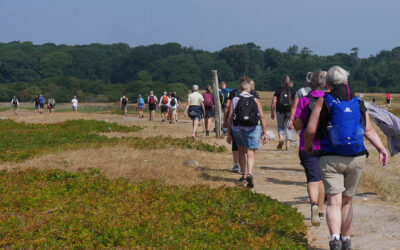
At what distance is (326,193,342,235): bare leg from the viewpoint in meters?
5.09

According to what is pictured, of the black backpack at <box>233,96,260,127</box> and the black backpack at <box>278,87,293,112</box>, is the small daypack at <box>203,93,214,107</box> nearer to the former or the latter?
the black backpack at <box>278,87,293,112</box>

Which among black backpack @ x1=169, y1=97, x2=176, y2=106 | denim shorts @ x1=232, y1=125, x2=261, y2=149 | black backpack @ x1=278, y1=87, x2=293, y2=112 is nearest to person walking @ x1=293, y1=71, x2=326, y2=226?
denim shorts @ x1=232, y1=125, x2=261, y2=149

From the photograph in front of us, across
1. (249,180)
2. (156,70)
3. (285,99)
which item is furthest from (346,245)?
(156,70)

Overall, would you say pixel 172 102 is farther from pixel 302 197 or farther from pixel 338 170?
pixel 338 170

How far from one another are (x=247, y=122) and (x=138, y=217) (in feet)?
10.2

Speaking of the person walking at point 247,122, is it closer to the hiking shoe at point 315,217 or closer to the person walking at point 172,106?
the hiking shoe at point 315,217

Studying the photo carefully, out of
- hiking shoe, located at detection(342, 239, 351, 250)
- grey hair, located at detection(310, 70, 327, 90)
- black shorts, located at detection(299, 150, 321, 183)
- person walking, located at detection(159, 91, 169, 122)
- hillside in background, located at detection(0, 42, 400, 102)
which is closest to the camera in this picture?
hiking shoe, located at detection(342, 239, 351, 250)

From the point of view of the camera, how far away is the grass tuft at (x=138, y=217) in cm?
541

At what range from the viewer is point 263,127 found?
9141 mm

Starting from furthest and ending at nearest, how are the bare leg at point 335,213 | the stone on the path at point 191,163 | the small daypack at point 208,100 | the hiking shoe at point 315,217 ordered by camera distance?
the small daypack at point 208,100 → the stone on the path at point 191,163 → the hiking shoe at point 315,217 → the bare leg at point 335,213

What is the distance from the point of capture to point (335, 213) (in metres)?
5.11

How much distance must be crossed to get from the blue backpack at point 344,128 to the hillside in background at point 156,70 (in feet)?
357

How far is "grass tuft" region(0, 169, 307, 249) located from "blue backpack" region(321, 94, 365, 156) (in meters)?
1.16

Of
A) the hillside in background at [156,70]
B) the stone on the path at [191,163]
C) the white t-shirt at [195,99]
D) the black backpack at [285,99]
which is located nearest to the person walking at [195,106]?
the white t-shirt at [195,99]
